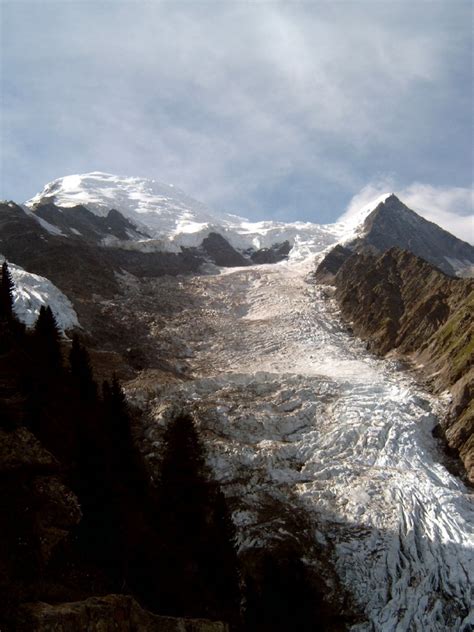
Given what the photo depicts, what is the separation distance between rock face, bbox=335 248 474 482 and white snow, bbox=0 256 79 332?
104ft

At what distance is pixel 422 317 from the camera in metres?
55.4

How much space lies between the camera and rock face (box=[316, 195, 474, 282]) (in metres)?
128

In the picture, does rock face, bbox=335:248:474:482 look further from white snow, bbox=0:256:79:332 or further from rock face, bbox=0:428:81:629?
white snow, bbox=0:256:79:332

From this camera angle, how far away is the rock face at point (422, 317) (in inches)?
1446

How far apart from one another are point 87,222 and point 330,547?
4102 inches

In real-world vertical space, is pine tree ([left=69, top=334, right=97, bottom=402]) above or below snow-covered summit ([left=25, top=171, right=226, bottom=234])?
below

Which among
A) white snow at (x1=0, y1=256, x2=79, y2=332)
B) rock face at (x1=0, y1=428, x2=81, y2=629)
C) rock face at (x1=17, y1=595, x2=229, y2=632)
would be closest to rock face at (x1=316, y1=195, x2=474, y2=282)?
white snow at (x1=0, y1=256, x2=79, y2=332)

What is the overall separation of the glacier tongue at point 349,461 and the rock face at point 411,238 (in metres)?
73.9

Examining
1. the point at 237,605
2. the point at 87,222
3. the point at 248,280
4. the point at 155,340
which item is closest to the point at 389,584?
the point at 237,605

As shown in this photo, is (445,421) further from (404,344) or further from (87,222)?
(87,222)

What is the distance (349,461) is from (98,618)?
2358 cm

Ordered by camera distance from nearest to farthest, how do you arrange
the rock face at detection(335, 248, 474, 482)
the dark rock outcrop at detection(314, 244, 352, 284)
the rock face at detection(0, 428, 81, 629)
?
the rock face at detection(0, 428, 81, 629), the rock face at detection(335, 248, 474, 482), the dark rock outcrop at detection(314, 244, 352, 284)

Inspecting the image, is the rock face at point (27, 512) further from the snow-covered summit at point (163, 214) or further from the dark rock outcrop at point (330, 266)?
the snow-covered summit at point (163, 214)

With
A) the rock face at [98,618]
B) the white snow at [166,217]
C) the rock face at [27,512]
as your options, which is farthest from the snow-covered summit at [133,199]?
the rock face at [98,618]
